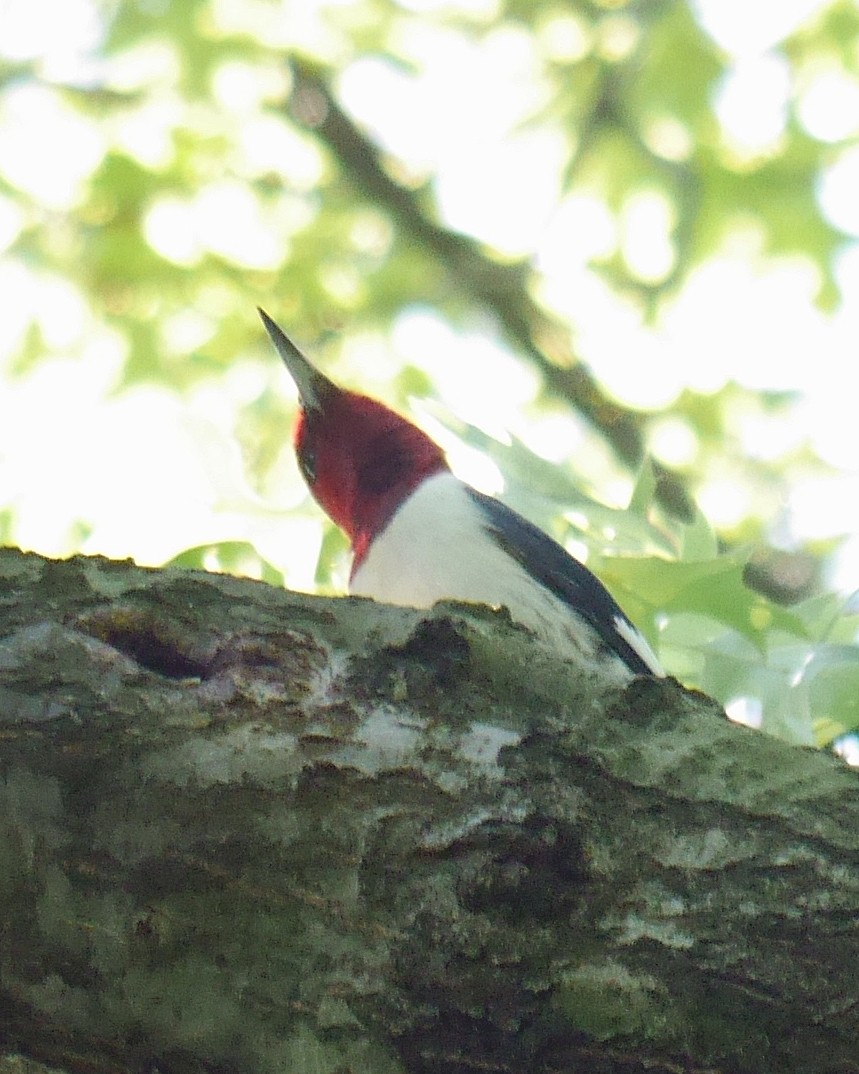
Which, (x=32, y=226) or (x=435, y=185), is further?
(x=435, y=185)

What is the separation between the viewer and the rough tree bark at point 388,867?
1143 mm

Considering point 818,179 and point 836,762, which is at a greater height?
point 818,179

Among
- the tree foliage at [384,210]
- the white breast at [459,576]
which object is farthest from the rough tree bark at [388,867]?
the tree foliage at [384,210]

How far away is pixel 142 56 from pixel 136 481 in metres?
3.25

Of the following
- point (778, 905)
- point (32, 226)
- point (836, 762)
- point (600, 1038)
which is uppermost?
point (32, 226)

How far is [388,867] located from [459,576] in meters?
1.52

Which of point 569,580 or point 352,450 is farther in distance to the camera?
point 352,450

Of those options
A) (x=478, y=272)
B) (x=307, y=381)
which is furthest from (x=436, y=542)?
(x=478, y=272)

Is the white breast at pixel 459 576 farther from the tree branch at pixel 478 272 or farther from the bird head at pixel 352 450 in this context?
the tree branch at pixel 478 272

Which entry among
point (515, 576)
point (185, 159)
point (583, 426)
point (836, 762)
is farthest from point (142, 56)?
point (836, 762)

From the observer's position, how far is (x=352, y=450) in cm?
346

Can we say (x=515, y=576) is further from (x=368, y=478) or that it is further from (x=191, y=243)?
(x=191, y=243)

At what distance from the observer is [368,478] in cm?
336

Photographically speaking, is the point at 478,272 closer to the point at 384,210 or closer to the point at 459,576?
the point at 384,210
